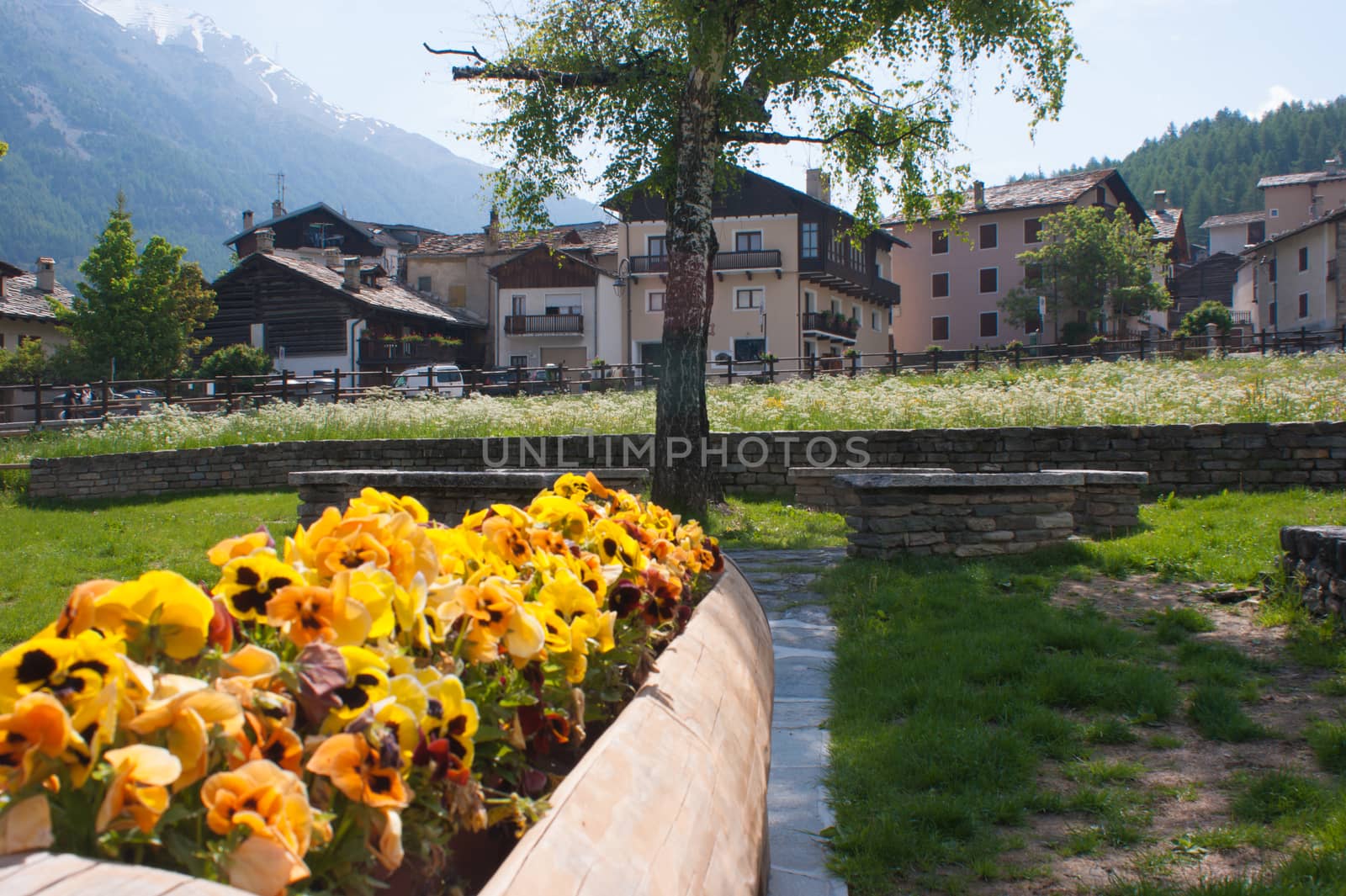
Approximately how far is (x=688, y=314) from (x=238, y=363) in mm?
31736

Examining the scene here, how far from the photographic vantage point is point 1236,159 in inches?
4678

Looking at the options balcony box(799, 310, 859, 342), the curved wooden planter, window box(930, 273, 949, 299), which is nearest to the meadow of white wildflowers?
the curved wooden planter

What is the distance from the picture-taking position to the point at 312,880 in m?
1.19

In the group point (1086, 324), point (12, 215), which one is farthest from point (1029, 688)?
point (12, 215)

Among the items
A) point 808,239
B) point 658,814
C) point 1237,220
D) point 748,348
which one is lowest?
point 658,814

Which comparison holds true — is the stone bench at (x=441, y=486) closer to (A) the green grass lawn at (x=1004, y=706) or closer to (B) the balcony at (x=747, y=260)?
(A) the green grass lawn at (x=1004, y=706)

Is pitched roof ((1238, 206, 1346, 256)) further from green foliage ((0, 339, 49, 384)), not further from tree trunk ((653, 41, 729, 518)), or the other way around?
green foliage ((0, 339, 49, 384))

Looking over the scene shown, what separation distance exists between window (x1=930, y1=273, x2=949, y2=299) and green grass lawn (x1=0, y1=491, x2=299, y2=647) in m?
46.0

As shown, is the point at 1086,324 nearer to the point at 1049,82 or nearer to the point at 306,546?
the point at 1049,82

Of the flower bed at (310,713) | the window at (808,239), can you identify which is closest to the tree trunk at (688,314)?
the flower bed at (310,713)

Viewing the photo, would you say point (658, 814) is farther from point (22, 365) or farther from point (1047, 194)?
point (1047, 194)

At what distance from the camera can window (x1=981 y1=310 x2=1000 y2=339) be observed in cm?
5319

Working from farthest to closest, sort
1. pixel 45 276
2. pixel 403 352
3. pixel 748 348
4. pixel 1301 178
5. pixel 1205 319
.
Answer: pixel 1301 178
pixel 45 276
pixel 403 352
pixel 1205 319
pixel 748 348

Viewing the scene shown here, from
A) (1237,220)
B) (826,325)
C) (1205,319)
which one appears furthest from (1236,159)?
(826,325)
